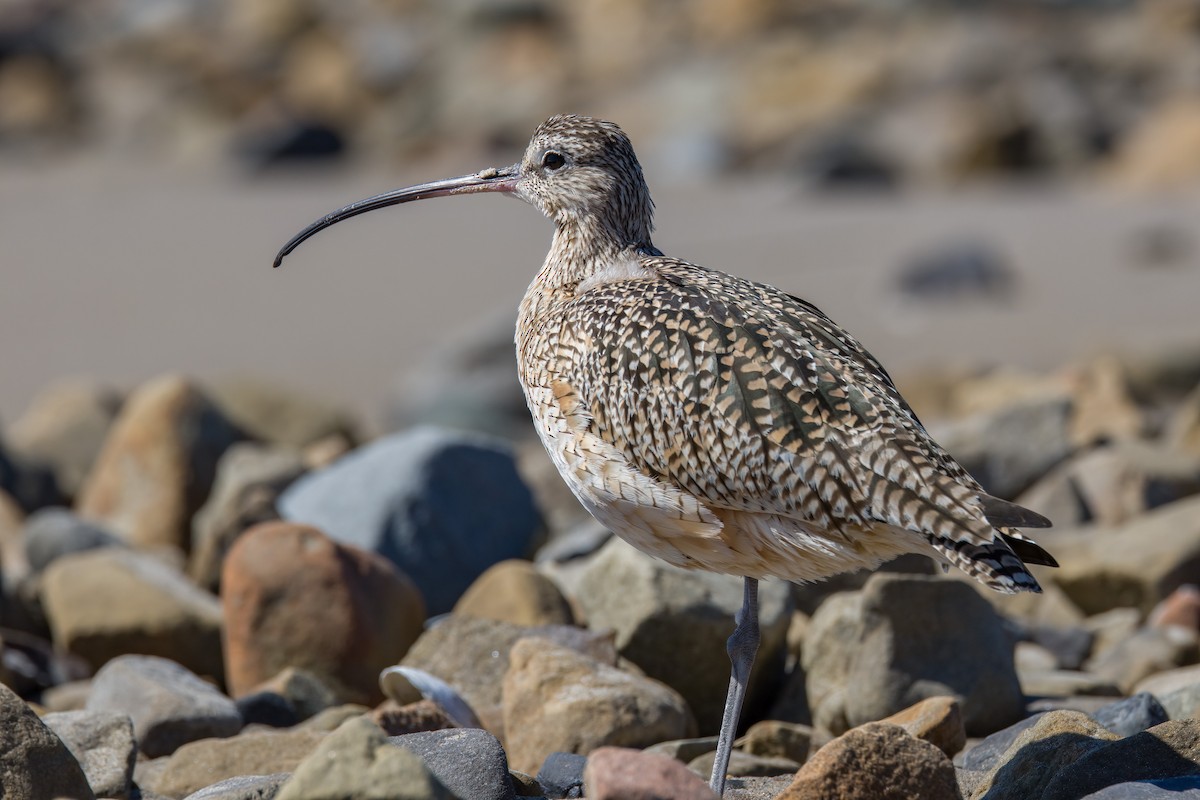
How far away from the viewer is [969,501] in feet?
17.4

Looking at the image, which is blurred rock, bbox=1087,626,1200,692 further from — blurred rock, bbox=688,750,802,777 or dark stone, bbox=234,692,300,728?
dark stone, bbox=234,692,300,728

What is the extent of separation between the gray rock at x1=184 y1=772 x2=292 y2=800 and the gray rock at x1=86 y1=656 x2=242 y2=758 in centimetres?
121

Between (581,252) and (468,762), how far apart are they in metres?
2.64

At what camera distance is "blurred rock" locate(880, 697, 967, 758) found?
616cm

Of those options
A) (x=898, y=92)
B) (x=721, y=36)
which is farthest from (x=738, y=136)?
(x=721, y=36)

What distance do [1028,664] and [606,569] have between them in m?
1.96

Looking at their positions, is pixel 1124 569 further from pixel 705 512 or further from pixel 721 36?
pixel 721 36

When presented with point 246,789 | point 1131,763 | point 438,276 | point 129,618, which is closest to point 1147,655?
point 1131,763

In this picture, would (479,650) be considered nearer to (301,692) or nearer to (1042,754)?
(301,692)

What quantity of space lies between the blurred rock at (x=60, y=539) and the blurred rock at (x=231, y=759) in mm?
3246

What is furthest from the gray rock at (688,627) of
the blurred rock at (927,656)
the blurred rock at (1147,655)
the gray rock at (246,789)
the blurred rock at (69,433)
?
the blurred rock at (69,433)

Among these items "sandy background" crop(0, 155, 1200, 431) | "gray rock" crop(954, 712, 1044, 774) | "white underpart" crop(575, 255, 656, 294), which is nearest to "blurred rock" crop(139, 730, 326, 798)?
"white underpart" crop(575, 255, 656, 294)

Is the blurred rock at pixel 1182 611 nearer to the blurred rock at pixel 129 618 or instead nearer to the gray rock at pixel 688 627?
the gray rock at pixel 688 627

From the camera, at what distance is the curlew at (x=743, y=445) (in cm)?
542
